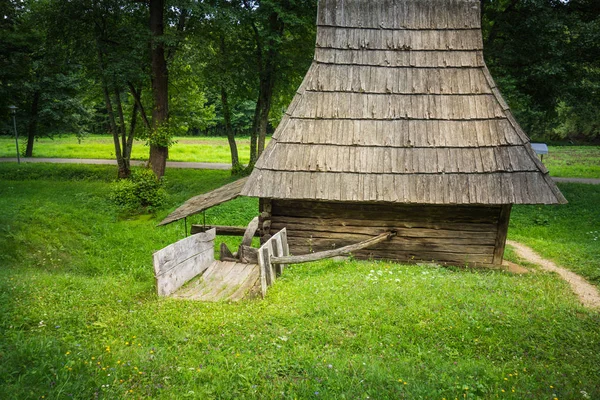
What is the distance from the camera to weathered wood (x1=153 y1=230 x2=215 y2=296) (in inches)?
277

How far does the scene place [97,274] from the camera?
9477 mm

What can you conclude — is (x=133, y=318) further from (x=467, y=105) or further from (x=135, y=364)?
(x=467, y=105)

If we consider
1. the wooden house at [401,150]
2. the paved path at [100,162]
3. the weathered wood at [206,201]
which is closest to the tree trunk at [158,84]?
the weathered wood at [206,201]

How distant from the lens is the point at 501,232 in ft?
30.8

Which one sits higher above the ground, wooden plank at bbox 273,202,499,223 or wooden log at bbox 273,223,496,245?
wooden plank at bbox 273,202,499,223

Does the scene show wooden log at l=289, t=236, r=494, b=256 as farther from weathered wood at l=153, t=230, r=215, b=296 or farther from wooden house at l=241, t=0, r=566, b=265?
weathered wood at l=153, t=230, r=215, b=296

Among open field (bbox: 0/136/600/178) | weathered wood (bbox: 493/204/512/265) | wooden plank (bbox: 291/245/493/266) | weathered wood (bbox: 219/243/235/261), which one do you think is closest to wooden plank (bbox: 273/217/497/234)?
weathered wood (bbox: 493/204/512/265)

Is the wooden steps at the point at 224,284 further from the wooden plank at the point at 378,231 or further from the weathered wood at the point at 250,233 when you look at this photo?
the wooden plank at the point at 378,231

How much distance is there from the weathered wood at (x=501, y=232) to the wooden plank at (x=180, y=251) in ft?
19.4

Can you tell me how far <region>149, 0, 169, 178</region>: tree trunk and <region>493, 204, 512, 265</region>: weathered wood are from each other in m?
12.3

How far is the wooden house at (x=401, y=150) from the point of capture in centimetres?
898

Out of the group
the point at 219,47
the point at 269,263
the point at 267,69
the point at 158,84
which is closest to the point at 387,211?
the point at 269,263

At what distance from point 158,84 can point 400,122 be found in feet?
36.9

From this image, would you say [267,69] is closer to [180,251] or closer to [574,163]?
[180,251]
